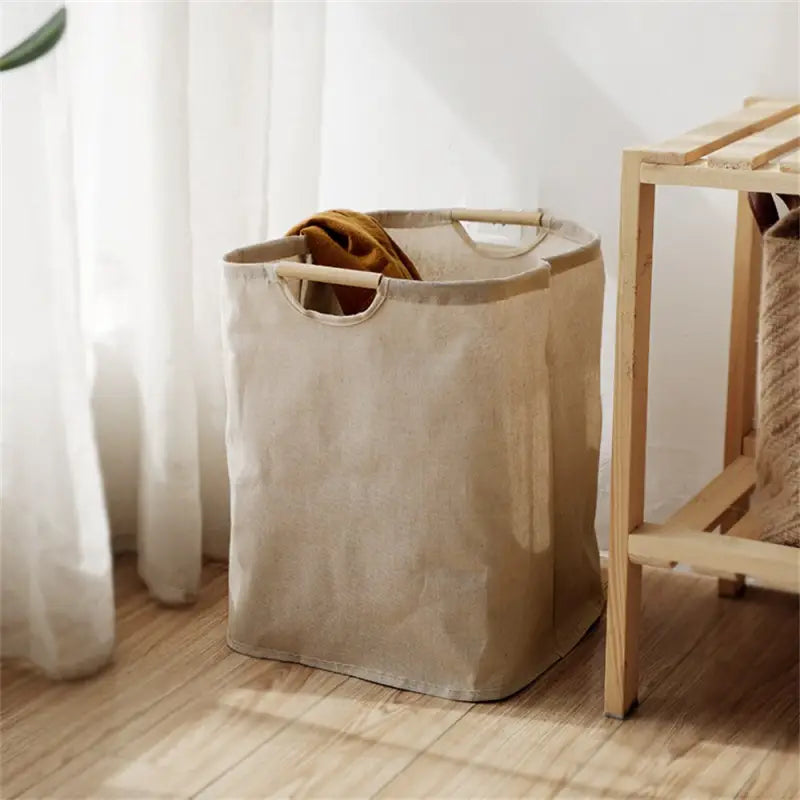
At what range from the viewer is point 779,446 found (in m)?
1.29

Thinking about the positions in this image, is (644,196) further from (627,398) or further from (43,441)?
(43,441)

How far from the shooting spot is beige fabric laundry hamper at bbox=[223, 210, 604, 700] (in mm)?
1285

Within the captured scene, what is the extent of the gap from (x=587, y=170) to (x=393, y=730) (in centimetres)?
76

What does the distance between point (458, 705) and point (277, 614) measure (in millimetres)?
226

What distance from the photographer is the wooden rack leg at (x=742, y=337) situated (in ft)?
5.08

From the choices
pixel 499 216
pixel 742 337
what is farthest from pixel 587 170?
pixel 742 337

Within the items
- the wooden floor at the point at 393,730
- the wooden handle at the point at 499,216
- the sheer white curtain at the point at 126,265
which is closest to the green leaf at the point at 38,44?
the sheer white curtain at the point at 126,265

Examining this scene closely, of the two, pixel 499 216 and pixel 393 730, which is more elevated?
pixel 499 216

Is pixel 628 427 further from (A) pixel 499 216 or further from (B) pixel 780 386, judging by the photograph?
(A) pixel 499 216

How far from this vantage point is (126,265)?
1.64 metres

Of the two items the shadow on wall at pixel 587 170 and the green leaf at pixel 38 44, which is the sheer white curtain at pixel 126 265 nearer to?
the green leaf at pixel 38 44

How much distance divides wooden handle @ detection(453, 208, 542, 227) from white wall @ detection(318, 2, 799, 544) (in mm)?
149

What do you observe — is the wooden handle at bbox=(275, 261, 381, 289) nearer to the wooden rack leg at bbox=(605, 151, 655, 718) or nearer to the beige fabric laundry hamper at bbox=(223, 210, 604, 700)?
the beige fabric laundry hamper at bbox=(223, 210, 604, 700)

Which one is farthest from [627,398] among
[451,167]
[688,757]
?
[451,167]
